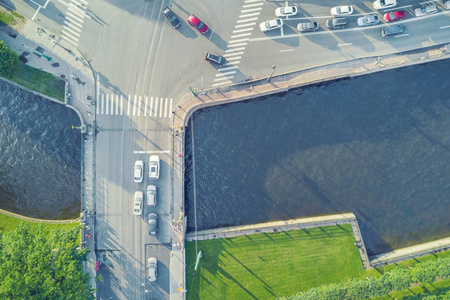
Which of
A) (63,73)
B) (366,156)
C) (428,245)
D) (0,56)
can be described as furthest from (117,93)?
(428,245)

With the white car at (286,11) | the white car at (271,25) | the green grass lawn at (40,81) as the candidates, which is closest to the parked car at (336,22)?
the white car at (286,11)

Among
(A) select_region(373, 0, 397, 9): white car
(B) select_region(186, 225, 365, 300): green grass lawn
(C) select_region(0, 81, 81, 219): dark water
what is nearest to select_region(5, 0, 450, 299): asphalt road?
(A) select_region(373, 0, 397, 9): white car

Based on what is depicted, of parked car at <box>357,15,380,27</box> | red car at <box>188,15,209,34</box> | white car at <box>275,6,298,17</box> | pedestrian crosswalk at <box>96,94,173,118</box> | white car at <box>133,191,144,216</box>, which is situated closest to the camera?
white car at <box>133,191,144,216</box>

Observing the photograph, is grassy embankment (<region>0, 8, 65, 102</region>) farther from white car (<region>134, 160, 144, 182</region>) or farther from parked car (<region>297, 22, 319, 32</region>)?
parked car (<region>297, 22, 319, 32</region>)

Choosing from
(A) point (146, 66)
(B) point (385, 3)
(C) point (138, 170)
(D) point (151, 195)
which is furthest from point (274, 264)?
(B) point (385, 3)

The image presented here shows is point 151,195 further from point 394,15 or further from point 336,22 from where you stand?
point 394,15

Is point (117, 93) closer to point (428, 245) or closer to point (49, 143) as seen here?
point (49, 143)

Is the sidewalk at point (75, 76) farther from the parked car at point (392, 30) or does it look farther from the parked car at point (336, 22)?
the parked car at point (392, 30)
